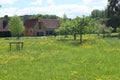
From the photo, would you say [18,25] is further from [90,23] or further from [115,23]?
[90,23]

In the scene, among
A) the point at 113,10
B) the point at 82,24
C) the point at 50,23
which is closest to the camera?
the point at 82,24

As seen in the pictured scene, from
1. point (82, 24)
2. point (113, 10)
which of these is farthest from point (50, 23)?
point (82, 24)

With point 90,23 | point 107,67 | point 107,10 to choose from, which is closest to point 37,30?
point 107,10

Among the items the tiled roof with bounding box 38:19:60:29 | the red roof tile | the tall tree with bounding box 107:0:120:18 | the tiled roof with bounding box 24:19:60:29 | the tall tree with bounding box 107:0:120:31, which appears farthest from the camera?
the tiled roof with bounding box 38:19:60:29

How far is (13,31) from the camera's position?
10381cm

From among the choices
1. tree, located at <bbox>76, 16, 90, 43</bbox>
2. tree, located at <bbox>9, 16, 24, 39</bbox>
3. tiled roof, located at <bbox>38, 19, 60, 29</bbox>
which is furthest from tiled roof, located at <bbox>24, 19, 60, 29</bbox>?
tree, located at <bbox>76, 16, 90, 43</bbox>

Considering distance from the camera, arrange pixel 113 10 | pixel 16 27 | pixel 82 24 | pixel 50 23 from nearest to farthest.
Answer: pixel 82 24, pixel 16 27, pixel 113 10, pixel 50 23

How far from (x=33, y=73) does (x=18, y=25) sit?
8594 cm

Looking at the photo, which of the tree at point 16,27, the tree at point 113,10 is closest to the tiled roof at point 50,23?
the tree at point 16,27

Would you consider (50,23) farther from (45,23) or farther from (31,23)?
(31,23)

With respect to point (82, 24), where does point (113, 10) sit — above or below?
above

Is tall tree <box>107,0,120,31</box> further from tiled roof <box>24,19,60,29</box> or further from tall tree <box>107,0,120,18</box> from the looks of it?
tiled roof <box>24,19,60,29</box>

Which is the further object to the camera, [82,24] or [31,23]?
[31,23]

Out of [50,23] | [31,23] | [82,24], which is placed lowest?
[50,23]
